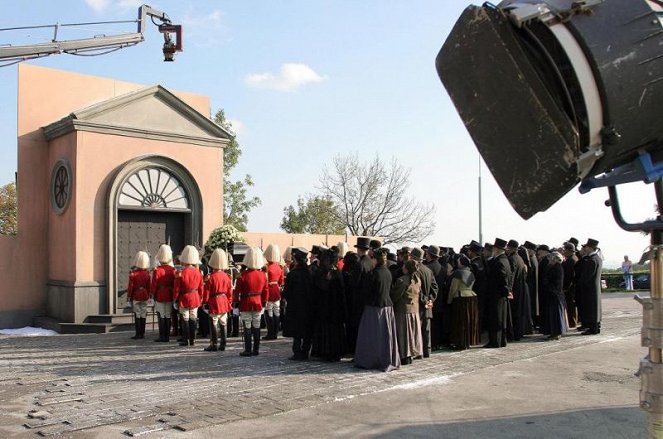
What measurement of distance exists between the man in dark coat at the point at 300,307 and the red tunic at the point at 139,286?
13.4ft

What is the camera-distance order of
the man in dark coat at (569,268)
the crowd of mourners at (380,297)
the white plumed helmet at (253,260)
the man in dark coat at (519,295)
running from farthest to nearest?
1. the man in dark coat at (569,268)
2. the man in dark coat at (519,295)
3. the white plumed helmet at (253,260)
4. the crowd of mourners at (380,297)

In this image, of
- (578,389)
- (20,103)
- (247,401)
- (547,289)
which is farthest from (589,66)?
(20,103)

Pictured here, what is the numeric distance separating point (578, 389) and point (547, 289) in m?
4.77

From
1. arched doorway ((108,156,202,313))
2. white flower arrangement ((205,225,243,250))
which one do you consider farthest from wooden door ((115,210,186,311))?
white flower arrangement ((205,225,243,250))

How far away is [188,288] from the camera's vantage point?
1148 centimetres

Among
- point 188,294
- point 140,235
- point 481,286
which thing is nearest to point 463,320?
point 481,286

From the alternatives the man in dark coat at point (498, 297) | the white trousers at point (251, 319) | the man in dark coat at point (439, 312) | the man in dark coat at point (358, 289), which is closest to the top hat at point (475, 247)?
the man in dark coat at point (498, 297)

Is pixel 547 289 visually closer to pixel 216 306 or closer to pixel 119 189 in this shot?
pixel 216 306

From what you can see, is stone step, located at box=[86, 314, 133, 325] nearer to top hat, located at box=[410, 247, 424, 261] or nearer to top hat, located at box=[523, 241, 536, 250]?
top hat, located at box=[410, 247, 424, 261]

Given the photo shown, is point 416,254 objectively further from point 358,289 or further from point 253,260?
point 253,260

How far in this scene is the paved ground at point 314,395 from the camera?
19.6 ft

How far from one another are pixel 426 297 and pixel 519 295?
9.83ft

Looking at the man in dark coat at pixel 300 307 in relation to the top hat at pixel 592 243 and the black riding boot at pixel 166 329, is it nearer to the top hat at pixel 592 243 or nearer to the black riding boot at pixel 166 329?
the black riding boot at pixel 166 329

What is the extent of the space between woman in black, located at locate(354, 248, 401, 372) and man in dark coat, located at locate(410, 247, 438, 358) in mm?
1044
